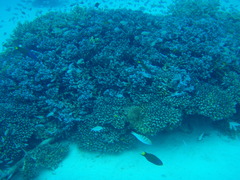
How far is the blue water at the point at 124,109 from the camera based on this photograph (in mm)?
4980

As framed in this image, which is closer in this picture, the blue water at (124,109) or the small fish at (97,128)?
the small fish at (97,128)

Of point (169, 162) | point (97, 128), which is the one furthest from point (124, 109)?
point (169, 162)

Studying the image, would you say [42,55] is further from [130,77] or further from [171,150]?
[171,150]

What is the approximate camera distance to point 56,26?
8.00 meters

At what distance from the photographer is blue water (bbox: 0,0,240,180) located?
4980 millimetres

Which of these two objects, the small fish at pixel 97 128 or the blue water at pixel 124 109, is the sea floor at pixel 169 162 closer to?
the blue water at pixel 124 109

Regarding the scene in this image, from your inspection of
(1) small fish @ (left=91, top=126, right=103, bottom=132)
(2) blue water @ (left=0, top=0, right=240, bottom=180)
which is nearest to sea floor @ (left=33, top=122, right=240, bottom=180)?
(2) blue water @ (left=0, top=0, right=240, bottom=180)

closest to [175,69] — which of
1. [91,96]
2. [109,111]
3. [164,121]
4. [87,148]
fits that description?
[164,121]

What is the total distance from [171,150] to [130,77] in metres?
2.88

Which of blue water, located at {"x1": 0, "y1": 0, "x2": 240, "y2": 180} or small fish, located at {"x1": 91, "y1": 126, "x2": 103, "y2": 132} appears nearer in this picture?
small fish, located at {"x1": 91, "y1": 126, "x2": 103, "y2": 132}

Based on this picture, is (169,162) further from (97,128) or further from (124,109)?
(97,128)

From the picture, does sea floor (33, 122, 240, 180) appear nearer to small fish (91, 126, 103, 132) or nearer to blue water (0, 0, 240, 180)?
blue water (0, 0, 240, 180)

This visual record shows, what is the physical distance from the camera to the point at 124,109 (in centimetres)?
522

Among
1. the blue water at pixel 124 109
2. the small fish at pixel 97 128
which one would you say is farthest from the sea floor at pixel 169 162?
the small fish at pixel 97 128
